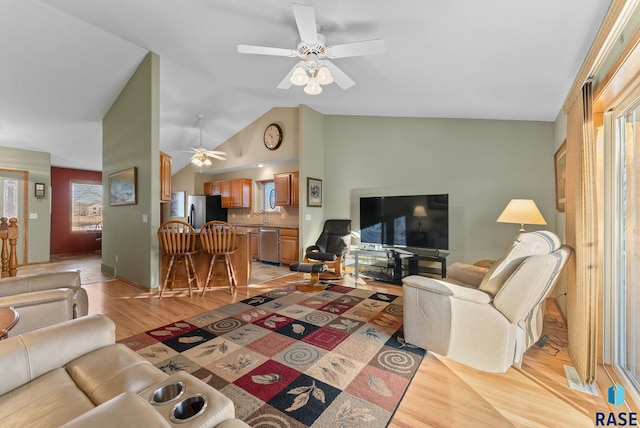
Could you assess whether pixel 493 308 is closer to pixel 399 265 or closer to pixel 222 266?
pixel 399 265

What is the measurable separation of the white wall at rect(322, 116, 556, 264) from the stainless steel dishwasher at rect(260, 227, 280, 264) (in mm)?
1517

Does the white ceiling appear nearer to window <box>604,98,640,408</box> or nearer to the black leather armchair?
window <box>604,98,640,408</box>


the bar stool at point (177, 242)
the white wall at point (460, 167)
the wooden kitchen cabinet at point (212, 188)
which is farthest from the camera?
the wooden kitchen cabinet at point (212, 188)

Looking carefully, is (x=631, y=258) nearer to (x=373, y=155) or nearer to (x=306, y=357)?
(x=306, y=357)

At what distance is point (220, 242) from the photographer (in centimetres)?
359

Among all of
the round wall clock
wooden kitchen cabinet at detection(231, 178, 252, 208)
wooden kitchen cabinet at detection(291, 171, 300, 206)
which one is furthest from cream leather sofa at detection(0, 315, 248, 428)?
wooden kitchen cabinet at detection(231, 178, 252, 208)

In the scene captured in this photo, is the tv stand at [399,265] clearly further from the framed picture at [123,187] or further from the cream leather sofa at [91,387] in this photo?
the framed picture at [123,187]

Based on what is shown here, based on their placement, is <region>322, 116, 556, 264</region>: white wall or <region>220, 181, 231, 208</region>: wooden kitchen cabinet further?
<region>220, 181, 231, 208</region>: wooden kitchen cabinet

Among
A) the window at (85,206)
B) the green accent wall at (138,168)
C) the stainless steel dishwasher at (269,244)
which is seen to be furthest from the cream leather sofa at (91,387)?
the window at (85,206)

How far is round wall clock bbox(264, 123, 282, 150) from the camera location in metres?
5.55

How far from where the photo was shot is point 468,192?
401cm

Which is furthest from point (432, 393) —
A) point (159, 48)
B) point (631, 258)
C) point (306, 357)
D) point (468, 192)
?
point (159, 48)

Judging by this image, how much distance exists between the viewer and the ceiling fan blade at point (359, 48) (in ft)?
7.14

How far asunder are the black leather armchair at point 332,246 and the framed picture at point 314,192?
556 mm
